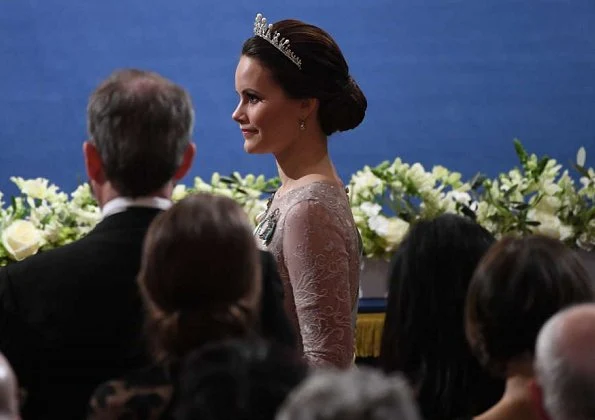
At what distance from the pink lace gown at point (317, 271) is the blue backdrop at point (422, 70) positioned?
7.87 feet

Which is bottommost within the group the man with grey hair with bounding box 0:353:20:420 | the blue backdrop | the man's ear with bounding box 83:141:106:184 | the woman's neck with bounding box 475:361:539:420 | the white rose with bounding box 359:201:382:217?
the woman's neck with bounding box 475:361:539:420

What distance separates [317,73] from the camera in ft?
9.08

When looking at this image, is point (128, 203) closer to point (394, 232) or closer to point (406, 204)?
point (394, 232)

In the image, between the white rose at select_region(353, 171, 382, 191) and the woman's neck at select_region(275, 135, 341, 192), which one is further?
the white rose at select_region(353, 171, 382, 191)

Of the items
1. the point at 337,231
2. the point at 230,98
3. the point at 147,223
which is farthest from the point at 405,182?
the point at 147,223

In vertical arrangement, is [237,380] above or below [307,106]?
below

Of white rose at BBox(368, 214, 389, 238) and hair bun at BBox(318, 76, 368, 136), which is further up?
hair bun at BBox(318, 76, 368, 136)

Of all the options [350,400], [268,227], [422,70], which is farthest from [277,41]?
[422,70]

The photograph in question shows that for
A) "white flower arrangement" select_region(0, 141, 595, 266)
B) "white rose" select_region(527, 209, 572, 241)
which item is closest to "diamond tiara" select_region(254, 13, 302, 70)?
"white flower arrangement" select_region(0, 141, 595, 266)

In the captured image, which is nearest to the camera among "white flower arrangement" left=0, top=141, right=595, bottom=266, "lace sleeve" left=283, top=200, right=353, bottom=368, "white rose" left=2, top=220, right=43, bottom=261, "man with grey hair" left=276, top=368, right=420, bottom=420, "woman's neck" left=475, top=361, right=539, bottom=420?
"man with grey hair" left=276, top=368, right=420, bottom=420

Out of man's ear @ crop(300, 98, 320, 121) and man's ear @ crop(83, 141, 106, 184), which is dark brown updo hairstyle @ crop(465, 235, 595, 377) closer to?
man's ear @ crop(83, 141, 106, 184)

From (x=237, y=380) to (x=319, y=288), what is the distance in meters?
1.16

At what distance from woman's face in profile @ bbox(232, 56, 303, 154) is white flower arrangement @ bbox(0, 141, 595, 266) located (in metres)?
0.75

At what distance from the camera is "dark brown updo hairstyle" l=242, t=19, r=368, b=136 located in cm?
275
